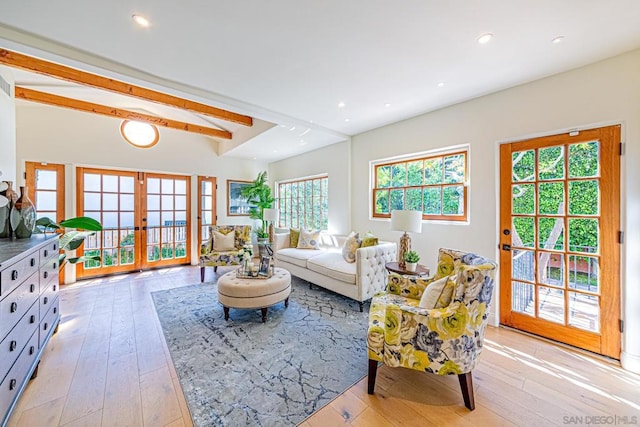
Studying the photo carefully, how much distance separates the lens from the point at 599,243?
2.18 metres

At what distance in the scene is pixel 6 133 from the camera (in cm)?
267

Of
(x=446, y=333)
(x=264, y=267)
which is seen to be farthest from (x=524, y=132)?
(x=264, y=267)

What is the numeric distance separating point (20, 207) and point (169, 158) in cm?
324

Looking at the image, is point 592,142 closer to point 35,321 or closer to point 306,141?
point 306,141

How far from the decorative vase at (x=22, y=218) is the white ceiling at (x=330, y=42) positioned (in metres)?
1.29

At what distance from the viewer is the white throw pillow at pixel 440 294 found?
171cm

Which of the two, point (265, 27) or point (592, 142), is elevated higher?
point (265, 27)

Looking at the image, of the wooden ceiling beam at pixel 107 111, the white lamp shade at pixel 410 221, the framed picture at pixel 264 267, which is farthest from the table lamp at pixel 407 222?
the wooden ceiling beam at pixel 107 111

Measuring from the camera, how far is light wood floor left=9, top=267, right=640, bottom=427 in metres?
1.53

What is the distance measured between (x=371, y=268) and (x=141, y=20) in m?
3.15

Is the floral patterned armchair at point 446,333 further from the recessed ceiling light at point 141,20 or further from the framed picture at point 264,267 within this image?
the recessed ceiling light at point 141,20

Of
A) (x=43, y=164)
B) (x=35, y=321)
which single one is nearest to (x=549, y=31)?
(x=35, y=321)

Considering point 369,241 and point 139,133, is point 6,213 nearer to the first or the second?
point 139,133

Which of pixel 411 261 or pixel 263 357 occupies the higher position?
pixel 411 261
